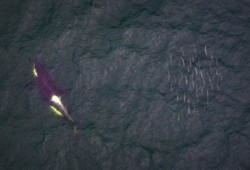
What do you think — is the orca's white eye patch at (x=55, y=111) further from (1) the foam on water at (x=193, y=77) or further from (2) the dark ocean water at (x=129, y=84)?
(1) the foam on water at (x=193, y=77)

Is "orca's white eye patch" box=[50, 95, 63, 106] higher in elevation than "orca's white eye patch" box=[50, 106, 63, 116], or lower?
higher

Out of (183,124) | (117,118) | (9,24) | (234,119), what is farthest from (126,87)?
(9,24)

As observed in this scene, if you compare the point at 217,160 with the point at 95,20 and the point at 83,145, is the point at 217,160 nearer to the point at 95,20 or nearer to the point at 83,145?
the point at 83,145

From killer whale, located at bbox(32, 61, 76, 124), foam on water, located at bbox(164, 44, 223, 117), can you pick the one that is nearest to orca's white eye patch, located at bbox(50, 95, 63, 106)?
killer whale, located at bbox(32, 61, 76, 124)

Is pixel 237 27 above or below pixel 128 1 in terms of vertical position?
below

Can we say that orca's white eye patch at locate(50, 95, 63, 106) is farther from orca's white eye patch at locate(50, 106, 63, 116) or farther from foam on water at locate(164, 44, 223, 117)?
foam on water at locate(164, 44, 223, 117)
